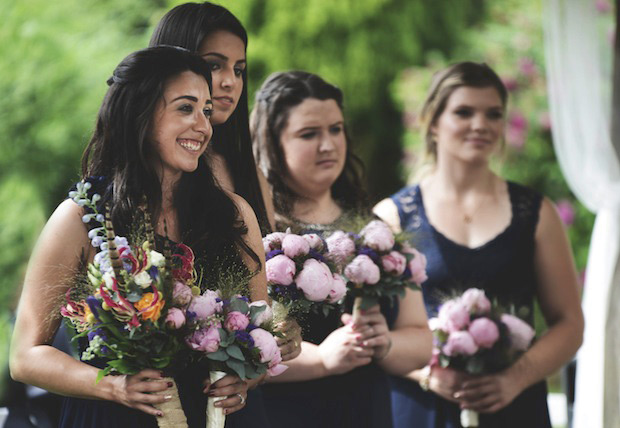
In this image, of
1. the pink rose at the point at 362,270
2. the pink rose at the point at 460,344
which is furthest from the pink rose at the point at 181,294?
the pink rose at the point at 460,344

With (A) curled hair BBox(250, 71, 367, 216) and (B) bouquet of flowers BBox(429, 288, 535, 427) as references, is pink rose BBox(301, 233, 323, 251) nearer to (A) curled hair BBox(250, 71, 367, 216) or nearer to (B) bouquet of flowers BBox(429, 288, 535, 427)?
(A) curled hair BBox(250, 71, 367, 216)

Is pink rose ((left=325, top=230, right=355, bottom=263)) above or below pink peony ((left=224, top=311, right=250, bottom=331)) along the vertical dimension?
above

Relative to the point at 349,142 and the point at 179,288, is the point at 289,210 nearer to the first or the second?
the point at 349,142

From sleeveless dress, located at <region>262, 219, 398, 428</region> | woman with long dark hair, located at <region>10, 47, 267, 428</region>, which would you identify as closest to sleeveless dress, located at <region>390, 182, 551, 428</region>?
sleeveless dress, located at <region>262, 219, 398, 428</region>

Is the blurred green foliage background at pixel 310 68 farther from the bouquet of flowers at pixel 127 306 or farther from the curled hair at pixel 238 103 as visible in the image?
the bouquet of flowers at pixel 127 306

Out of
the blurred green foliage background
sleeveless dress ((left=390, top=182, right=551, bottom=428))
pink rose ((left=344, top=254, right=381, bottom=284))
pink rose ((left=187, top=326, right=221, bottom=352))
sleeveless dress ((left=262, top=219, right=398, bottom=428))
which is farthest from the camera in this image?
the blurred green foliage background

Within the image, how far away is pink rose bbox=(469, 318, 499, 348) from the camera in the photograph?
3.52m

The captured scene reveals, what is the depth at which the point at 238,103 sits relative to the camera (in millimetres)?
2930

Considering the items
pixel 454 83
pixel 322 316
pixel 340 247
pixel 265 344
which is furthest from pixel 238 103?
pixel 454 83

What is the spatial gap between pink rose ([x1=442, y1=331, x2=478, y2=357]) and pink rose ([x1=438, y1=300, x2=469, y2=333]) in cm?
3

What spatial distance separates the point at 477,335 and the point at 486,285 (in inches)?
15.8

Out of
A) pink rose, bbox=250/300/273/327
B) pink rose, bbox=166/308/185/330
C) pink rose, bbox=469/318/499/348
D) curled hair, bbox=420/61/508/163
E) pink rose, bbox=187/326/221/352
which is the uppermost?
curled hair, bbox=420/61/508/163

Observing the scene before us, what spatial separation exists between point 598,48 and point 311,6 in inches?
266

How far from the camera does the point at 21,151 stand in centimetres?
1023
